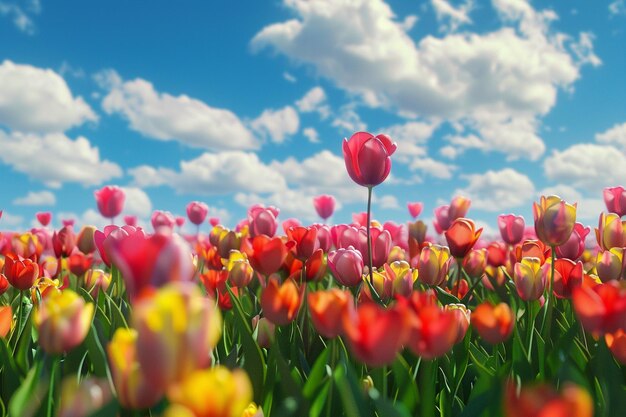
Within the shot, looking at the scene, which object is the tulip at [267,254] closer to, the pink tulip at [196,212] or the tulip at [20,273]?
the tulip at [20,273]

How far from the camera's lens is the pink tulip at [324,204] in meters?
6.32

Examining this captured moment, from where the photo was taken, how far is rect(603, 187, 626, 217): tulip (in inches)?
156

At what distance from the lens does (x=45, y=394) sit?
1.71 meters

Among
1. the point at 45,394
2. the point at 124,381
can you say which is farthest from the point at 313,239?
the point at 124,381

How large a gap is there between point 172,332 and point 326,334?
33.5 inches

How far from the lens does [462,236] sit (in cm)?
310

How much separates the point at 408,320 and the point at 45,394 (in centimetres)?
115

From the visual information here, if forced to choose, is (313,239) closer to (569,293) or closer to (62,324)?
(569,293)

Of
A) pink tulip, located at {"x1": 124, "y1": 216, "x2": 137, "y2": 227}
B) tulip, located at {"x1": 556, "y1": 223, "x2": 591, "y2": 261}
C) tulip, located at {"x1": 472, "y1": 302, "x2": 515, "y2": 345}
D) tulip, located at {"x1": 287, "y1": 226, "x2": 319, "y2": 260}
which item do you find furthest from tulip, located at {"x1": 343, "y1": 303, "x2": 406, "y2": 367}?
pink tulip, located at {"x1": 124, "y1": 216, "x2": 137, "y2": 227}

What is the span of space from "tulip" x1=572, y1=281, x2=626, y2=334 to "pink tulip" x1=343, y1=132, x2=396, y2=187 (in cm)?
124

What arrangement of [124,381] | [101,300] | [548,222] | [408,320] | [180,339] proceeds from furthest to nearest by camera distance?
[101,300]
[548,222]
[408,320]
[124,381]
[180,339]

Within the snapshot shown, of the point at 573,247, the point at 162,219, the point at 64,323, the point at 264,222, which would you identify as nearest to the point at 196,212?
the point at 162,219

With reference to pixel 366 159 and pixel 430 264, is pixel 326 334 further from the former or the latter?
pixel 430 264

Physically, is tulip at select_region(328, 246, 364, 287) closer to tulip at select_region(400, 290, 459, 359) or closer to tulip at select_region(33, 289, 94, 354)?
tulip at select_region(400, 290, 459, 359)
